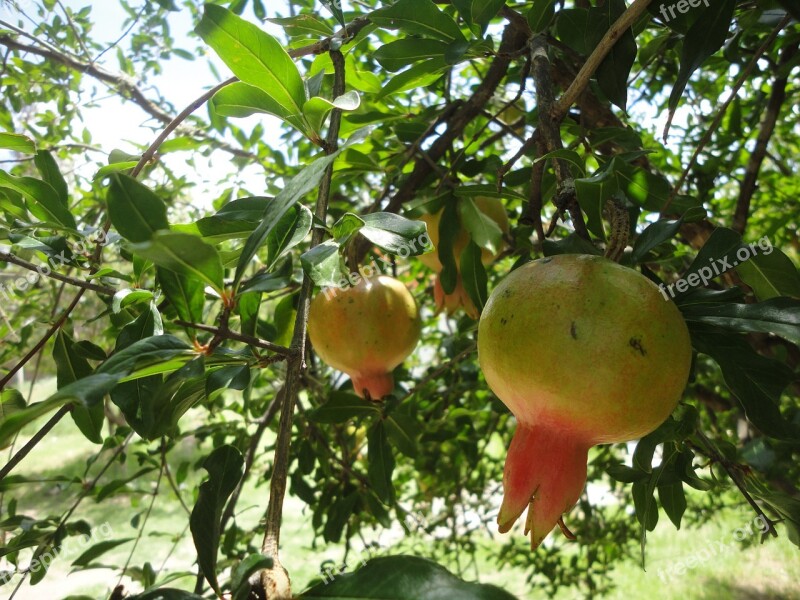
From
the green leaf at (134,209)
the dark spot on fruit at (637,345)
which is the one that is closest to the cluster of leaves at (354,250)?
the green leaf at (134,209)

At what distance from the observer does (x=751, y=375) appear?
24.2 inches

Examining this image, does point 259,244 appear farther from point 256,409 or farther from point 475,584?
point 256,409

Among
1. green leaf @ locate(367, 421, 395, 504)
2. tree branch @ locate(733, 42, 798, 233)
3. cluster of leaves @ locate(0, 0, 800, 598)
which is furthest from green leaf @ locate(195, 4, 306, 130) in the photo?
tree branch @ locate(733, 42, 798, 233)

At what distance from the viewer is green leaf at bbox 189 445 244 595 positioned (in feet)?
1.70

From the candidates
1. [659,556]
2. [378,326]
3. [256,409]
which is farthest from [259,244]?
[659,556]

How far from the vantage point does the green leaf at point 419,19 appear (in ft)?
2.51

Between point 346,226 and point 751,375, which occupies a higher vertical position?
point 346,226

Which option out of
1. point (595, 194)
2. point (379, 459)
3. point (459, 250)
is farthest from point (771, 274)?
point (379, 459)

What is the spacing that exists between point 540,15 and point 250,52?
39 cm

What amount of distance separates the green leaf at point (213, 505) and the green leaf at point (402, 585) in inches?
4.3

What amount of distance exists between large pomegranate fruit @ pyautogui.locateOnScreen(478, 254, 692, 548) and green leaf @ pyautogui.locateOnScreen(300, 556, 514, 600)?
5.4 inches

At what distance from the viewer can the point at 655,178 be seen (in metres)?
0.73

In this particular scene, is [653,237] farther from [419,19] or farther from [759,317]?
[419,19]

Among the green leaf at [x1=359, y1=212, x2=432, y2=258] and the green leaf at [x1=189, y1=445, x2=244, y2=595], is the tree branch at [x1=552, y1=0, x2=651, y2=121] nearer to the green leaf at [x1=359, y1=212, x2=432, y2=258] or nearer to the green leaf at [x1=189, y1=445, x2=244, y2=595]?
the green leaf at [x1=359, y1=212, x2=432, y2=258]
